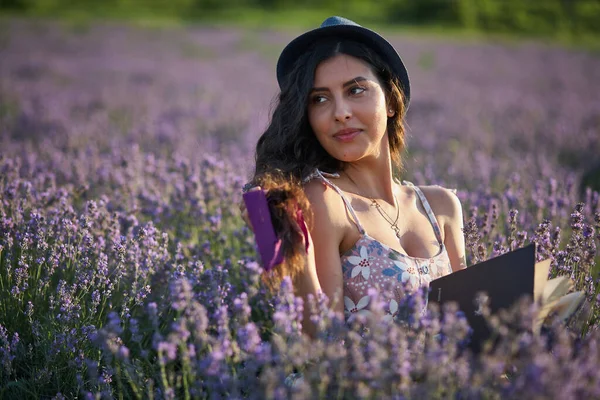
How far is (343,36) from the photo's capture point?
2398 millimetres

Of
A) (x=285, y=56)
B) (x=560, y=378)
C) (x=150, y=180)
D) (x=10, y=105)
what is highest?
(x=10, y=105)

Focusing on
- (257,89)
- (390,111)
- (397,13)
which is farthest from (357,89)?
(397,13)

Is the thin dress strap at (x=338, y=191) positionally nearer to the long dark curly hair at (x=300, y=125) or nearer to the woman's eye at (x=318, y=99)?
the long dark curly hair at (x=300, y=125)

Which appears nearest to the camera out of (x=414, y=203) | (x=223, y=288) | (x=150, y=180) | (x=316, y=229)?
(x=316, y=229)

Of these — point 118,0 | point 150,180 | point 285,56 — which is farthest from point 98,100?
point 118,0

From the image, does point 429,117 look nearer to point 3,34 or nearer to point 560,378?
point 560,378

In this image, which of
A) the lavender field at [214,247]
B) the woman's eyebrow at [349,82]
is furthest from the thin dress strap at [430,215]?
the woman's eyebrow at [349,82]

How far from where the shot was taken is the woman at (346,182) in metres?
2.16

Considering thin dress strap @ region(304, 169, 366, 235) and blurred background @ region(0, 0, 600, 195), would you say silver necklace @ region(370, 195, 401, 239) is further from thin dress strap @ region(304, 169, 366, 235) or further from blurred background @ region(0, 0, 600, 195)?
blurred background @ region(0, 0, 600, 195)

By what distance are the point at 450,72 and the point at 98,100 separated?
7.73 meters

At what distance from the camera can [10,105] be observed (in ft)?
26.6

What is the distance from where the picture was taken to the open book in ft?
6.03

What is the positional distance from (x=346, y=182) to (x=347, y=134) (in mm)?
207

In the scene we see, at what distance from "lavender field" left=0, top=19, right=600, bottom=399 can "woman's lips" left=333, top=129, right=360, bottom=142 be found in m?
0.52
